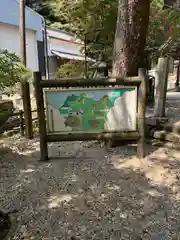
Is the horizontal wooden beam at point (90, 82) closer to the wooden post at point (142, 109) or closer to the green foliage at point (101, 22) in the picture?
the wooden post at point (142, 109)

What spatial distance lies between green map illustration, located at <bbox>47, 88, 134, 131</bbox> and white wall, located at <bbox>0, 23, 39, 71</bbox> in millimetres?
9917

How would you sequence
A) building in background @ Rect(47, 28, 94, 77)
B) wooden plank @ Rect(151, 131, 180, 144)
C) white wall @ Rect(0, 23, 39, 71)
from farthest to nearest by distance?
1. building in background @ Rect(47, 28, 94, 77)
2. white wall @ Rect(0, 23, 39, 71)
3. wooden plank @ Rect(151, 131, 180, 144)

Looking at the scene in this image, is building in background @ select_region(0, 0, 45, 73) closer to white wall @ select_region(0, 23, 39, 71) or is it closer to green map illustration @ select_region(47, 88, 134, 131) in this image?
white wall @ select_region(0, 23, 39, 71)

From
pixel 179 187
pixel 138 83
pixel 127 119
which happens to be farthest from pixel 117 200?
pixel 138 83

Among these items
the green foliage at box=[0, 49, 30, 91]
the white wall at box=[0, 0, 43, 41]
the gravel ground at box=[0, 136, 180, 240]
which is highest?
the white wall at box=[0, 0, 43, 41]

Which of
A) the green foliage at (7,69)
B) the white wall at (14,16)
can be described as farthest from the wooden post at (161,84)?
the white wall at (14,16)

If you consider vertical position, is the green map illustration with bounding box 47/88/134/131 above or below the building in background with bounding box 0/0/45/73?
below

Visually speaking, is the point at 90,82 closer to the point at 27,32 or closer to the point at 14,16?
the point at 14,16

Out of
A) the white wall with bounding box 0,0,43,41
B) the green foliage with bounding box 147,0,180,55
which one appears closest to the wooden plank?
the green foliage with bounding box 147,0,180,55

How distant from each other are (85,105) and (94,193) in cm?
126

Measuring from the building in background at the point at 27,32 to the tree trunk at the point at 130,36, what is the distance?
31.6 feet

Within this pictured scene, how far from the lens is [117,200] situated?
2641mm

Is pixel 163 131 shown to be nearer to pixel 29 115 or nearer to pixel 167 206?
pixel 167 206

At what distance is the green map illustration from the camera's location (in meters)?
3.48
